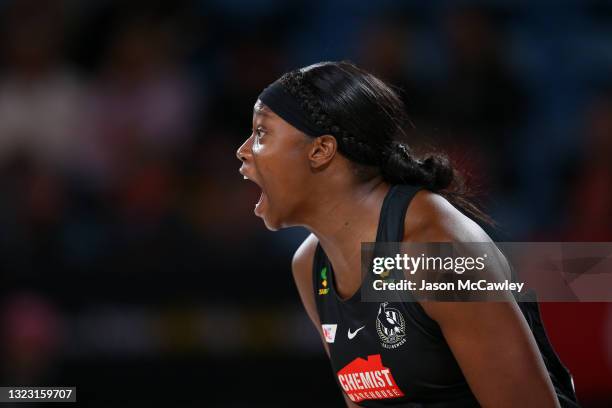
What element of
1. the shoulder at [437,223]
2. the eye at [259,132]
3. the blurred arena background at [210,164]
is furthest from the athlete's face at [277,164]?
the blurred arena background at [210,164]

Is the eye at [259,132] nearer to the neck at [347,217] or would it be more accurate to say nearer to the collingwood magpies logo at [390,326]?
the neck at [347,217]

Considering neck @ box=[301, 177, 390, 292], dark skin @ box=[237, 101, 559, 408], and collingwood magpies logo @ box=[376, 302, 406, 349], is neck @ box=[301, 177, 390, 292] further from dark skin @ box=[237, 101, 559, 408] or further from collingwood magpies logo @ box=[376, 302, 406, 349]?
collingwood magpies logo @ box=[376, 302, 406, 349]

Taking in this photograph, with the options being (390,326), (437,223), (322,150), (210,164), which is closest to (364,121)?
(322,150)

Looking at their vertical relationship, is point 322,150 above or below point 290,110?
below

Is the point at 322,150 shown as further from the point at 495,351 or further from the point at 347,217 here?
the point at 495,351

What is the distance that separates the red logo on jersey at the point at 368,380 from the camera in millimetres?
2639

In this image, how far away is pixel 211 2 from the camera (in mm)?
6898

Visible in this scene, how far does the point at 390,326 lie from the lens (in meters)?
2.57

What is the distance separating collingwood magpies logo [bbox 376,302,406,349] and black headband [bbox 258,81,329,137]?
1.71 feet

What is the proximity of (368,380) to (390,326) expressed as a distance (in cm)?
22

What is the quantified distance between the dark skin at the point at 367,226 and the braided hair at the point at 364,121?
39mm

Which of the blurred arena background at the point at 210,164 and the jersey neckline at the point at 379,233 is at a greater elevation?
the blurred arena background at the point at 210,164

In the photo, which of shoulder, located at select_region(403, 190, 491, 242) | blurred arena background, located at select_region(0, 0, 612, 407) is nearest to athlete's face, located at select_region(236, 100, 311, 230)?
shoulder, located at select_region(403, 190, 491, 242)

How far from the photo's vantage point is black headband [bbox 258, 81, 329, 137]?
2678mm
